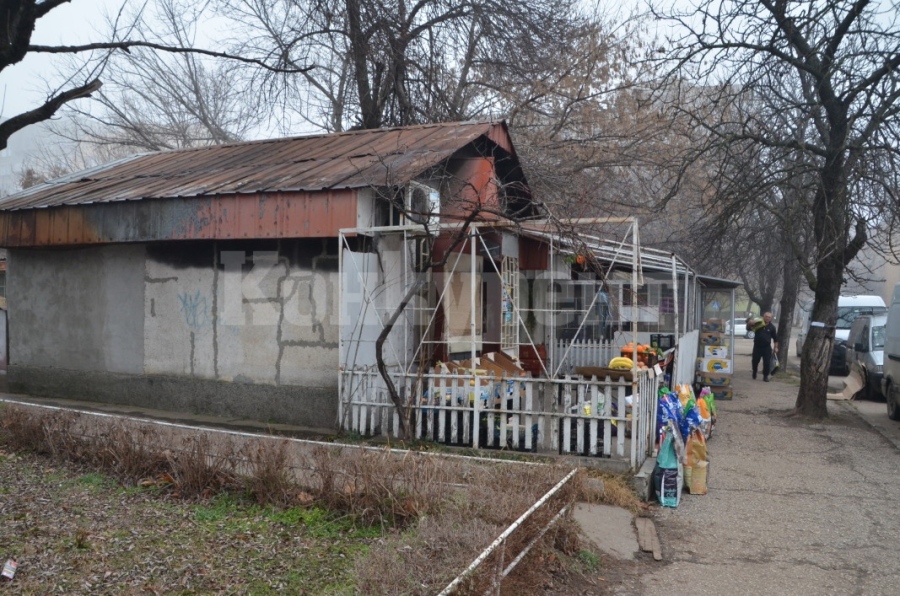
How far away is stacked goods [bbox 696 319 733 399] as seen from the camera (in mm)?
17000

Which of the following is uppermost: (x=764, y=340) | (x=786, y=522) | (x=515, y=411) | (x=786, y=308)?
(x=786, y=308)

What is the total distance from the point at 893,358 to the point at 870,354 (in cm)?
442

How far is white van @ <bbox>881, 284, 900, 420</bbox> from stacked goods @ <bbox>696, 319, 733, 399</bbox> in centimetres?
338

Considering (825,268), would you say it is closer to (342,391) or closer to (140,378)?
(342,391)

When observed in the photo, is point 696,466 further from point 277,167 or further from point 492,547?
point 277,167

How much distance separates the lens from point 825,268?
45.0ft

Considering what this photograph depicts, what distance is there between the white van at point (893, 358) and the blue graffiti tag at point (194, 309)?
1161cm

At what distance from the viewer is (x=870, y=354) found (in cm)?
1770

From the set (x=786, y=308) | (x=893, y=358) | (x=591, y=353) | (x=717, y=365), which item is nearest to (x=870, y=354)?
(x=717, y=365)

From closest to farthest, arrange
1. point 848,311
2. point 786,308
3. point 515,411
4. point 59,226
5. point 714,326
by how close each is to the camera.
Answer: point 515,411 → point 59,226 → point 714,326 → point 786,308 → point 848,311

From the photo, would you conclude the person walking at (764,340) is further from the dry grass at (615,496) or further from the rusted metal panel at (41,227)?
the rusted metal panel at (41,227)

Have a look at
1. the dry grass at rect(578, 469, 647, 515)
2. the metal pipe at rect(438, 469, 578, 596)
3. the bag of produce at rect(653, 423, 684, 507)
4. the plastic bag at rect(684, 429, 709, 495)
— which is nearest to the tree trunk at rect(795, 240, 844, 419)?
the plastic bag at rect(684, 429, 709, 495)

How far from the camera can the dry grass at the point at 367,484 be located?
4.30 meters

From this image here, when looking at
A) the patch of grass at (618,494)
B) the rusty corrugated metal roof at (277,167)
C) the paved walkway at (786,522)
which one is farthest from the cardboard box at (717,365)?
the patch of grass at (618,494)
